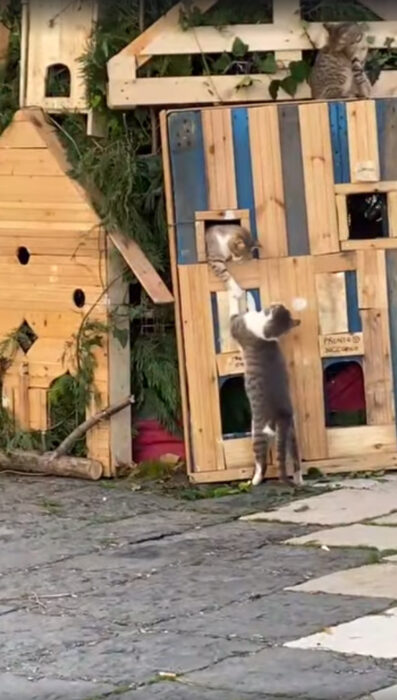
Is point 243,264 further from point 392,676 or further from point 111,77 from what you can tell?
point 392,676

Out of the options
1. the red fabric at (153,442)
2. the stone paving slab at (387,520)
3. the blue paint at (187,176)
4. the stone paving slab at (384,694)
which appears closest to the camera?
the stone paving slab at (384,694)

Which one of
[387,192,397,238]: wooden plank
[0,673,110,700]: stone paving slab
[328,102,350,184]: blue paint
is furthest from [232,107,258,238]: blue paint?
[0,673,110,700]: stone paving slab

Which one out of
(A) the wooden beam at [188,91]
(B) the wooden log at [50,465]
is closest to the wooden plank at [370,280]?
(A) the wooden beam at [188,91]

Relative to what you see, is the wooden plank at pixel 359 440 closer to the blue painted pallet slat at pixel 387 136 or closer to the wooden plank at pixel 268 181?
the wooden plank at pixel 268 181

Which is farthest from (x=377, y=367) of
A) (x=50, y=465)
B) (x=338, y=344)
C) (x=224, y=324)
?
(x=50, y=465)

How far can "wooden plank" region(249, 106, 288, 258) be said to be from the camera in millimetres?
9047

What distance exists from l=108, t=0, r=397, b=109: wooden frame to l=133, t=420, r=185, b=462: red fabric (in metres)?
Result: 2.04

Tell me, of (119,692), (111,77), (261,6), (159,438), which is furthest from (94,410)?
(119,692)

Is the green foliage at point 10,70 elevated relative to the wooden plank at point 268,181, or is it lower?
elevated

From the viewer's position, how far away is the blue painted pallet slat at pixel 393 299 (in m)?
9.16

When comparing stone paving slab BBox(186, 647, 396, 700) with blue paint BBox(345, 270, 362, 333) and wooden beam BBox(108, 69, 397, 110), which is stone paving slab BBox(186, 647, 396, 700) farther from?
wooden beam BBox(108, 69, 397, 110)

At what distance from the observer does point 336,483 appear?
8.94m

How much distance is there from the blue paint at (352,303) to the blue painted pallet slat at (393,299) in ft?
0.67

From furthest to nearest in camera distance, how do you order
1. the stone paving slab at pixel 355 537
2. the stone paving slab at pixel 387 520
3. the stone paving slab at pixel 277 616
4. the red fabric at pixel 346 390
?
the red fabric at pixel 346 390, the stone paving slab at pixel 387 520, the stone paving slab at pixel 355 537, the stone paving slab at pixel 277 616
